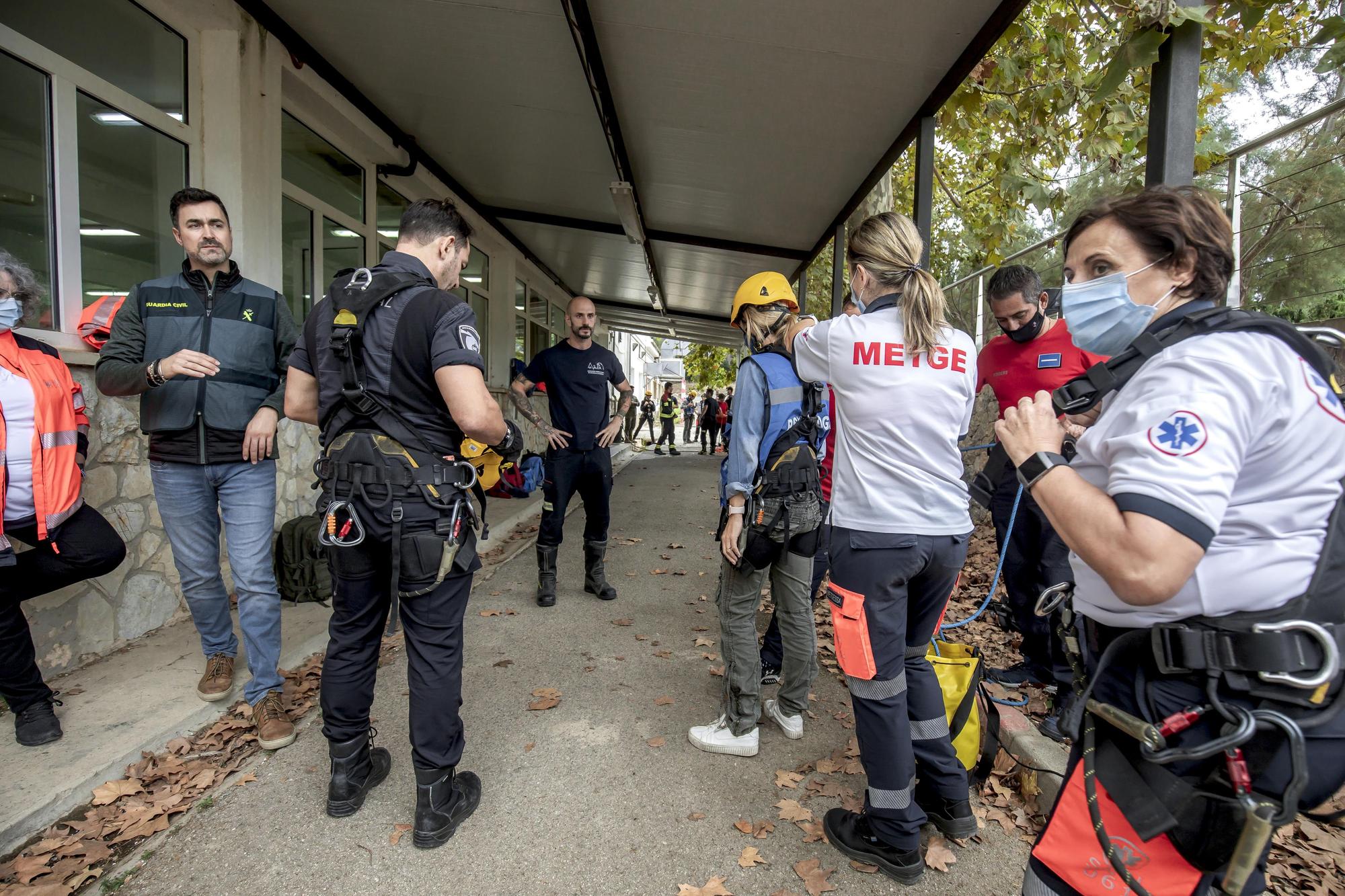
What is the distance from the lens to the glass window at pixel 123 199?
3.89m

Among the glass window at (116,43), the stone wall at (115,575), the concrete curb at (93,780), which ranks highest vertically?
the glass window at (116,43)

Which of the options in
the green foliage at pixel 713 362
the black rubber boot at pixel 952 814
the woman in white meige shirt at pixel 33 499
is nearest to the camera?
the black rubber boot at pixel 952 814

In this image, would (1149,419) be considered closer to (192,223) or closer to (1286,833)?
(1286,833)

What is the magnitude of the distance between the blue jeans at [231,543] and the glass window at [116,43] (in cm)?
233

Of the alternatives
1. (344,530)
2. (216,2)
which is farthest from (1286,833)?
(216,2)

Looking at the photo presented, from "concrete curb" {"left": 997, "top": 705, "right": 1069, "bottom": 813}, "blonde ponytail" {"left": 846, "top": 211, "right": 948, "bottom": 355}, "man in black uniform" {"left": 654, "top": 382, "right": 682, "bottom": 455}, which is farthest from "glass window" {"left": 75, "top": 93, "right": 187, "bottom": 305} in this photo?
"man in black uniform" {"left": 654, "top": 382, "right": 682, "bottom": 455}

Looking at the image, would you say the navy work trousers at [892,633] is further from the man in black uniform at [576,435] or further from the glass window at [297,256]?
the glass window at [297,256]

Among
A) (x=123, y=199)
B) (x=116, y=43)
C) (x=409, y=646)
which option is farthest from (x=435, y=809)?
(x=116, y=43)

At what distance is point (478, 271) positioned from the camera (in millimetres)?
10539

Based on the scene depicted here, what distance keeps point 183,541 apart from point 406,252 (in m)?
1.86

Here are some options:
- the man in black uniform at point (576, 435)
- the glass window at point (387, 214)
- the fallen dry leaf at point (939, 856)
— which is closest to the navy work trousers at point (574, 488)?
the man in black uniform at point (576, 435)

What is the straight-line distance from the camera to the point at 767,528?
2836mm

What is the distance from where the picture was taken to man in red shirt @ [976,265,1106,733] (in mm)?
3615

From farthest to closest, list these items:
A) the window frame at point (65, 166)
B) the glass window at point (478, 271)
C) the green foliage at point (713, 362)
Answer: the green foliage at point (713, 362) → the glass window at point (478, 271) → the window frame at point (65, 166)
